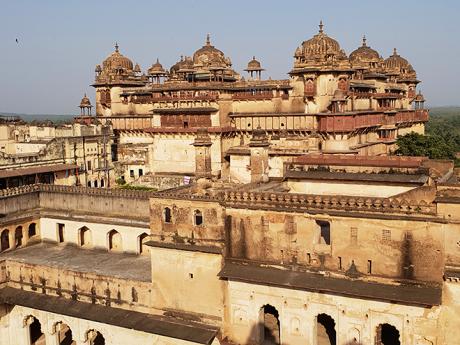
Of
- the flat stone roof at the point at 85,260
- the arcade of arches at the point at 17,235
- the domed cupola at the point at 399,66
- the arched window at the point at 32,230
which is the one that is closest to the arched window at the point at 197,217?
the flat stone roof at the point at 85,260

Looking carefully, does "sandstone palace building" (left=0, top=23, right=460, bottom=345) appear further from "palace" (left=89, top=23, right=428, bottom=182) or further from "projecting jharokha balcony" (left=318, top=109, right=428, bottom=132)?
"projecting jharokha balcony" (left=318, top=109, right=428, bottom=132)

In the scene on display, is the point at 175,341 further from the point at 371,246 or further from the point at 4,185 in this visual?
the point at 4,185

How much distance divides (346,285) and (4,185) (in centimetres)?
2788

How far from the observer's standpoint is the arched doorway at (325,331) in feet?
77.9

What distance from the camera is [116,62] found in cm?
6388

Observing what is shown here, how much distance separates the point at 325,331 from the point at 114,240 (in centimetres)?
1301

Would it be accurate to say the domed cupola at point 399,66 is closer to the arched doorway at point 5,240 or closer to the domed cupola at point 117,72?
the domed cupola at point 117,72

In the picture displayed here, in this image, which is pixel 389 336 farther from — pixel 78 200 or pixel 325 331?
pixel 78 200

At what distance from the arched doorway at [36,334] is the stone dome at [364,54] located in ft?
147

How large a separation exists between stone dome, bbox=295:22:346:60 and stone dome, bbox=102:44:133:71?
2316 centimetres

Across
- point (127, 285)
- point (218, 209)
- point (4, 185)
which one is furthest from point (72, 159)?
point (218, 209)

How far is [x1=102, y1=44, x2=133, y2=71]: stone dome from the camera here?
6362cm

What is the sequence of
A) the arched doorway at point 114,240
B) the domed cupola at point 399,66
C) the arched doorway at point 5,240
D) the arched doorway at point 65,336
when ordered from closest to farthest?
the arched doorway at point 65,336
the arched doorway at point 114,240
the arched doorway at point 5,240
the domed cupola at point 399,66

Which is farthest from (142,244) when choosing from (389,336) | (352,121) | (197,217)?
(352,121)
